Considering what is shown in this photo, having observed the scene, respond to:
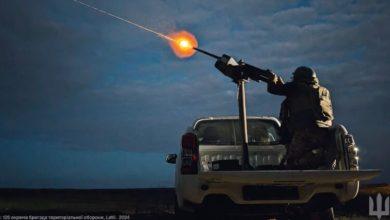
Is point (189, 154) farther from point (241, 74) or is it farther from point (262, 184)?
point (241, 74)

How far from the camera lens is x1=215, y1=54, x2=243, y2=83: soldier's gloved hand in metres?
6.71

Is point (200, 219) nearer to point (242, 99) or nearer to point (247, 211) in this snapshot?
point (247, 211)

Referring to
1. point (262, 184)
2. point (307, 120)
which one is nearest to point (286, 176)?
point (262, 184)

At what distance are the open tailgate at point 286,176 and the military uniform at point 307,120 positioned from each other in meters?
0.75

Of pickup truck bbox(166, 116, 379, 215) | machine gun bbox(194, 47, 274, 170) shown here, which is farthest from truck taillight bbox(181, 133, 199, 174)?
machine gun bbox(194, 47, 274, 170)

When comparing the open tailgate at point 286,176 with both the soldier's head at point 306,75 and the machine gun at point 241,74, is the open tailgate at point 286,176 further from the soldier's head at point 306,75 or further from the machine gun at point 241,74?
the soldier's head at point 306,75

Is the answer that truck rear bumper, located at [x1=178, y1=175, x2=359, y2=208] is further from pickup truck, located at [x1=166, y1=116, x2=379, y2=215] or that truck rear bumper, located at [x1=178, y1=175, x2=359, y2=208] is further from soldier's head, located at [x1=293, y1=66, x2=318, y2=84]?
soldier's head, located at [x1=293, y1=66, x2=318, y2=84]

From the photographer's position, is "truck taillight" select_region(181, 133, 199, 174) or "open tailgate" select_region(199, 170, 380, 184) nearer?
"open tailgate" select_region(199, 170, 380, 184)

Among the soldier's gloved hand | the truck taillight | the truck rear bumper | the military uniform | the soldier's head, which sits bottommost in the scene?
the truck rear bumper

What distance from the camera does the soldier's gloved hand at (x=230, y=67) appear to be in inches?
264

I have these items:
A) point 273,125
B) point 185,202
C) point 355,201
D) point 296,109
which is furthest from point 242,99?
point 355,201

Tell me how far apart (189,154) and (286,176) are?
120 centimetres

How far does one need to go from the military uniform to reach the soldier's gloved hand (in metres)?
0.48

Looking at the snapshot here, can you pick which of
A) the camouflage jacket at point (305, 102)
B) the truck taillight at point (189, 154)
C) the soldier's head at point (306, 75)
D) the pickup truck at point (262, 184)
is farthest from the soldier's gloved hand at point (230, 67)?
the truck taillight at point (189, 154)
